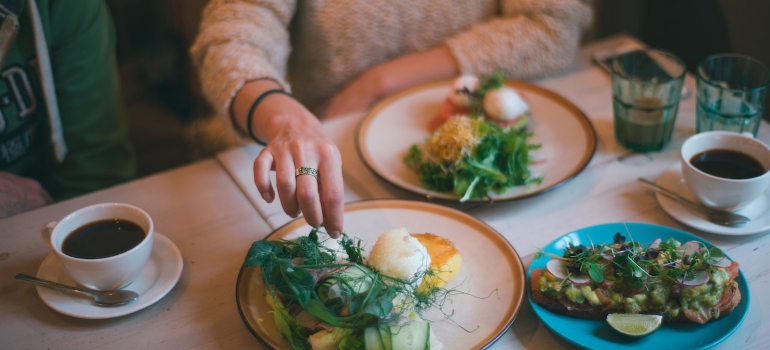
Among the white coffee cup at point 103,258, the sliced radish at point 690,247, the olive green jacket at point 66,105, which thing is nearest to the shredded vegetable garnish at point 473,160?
the sliced radish at point 690,247

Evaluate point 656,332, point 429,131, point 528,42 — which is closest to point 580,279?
point 656,332

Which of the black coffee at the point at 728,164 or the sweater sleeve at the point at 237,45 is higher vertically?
the sweater sleeve at the point at 237,45

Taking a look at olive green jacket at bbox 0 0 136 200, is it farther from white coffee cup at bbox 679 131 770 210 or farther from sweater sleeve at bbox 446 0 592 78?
white coffee cup at bbox 679 131 770 210

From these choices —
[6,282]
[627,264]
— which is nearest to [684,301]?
[627,264]

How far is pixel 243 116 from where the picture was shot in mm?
1439

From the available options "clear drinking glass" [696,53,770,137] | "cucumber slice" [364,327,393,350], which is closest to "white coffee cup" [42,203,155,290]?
"cucumber slice" [364,327,393,350]

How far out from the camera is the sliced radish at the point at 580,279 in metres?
1.00

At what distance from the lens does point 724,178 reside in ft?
3.85

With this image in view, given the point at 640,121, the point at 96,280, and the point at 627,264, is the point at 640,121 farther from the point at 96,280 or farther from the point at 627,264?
the point at 96,280

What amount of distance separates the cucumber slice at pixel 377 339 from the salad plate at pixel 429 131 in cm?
43

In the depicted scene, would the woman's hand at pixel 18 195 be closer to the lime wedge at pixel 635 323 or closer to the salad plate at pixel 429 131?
the salad plate at pixel 429 131

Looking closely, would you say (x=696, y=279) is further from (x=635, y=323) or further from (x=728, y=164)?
Result: (x=728, y=164)

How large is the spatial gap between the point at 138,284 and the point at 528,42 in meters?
1.15

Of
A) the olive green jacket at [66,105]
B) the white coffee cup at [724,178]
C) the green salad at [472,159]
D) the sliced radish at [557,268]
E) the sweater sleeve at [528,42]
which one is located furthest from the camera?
the sweater sleeve at [528,42]
